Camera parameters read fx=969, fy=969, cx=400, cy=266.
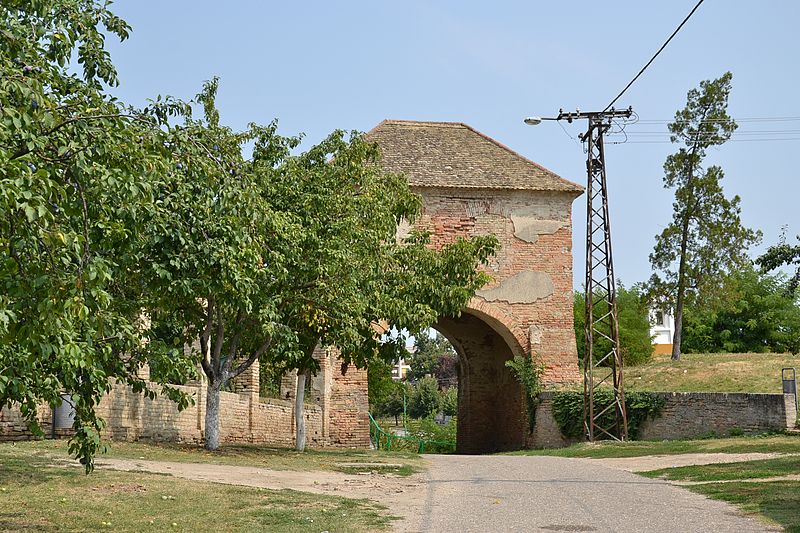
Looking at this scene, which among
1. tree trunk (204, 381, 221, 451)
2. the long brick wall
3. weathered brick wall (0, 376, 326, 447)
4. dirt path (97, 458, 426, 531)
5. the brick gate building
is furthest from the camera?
the brick gate building

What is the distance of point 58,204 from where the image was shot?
22.0 feet

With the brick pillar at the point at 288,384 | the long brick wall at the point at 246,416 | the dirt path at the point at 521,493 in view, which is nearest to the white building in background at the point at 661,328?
the long brick wall at the point at 246,416

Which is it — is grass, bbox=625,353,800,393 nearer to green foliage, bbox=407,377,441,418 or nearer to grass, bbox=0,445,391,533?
grass, bbox=0,445,391,533

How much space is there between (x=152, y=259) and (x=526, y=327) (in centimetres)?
2247

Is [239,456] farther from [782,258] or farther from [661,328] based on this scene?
[661,328]

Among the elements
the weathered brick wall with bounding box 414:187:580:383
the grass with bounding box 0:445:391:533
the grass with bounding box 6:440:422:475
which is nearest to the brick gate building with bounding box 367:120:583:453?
the weathered brick wall with bounding box 414:187:580:383

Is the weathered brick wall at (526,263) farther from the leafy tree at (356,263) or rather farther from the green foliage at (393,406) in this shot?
the green foliage at (393,406)

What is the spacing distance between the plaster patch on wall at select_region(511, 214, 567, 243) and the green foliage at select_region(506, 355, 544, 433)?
3970 mm

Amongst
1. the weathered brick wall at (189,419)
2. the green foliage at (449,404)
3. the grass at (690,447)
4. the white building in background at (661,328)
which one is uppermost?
the white building in background at (661,328)

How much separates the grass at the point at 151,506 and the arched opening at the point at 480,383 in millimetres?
24129

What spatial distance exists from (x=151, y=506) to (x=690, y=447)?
1524 cm

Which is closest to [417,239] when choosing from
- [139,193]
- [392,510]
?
[392,510]

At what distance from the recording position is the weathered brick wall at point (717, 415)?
2503 centimetres

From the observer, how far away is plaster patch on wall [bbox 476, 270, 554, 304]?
31453mm
